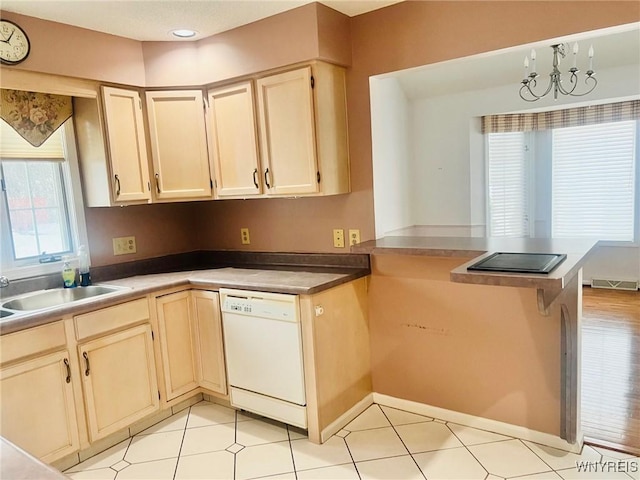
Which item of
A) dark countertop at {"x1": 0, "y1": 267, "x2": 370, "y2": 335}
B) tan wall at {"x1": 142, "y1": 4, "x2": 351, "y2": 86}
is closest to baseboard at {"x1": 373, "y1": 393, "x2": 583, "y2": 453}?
dark countertop at {"x1": 0, "y1": 267, "x2": 370, "y2": 335}

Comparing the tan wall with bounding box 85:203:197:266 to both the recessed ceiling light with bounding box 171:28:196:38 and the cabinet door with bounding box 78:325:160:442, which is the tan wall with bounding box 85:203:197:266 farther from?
the recessed ceiling light with bounding box 171:28:196:38

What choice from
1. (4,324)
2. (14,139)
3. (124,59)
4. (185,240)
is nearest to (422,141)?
(185,240)

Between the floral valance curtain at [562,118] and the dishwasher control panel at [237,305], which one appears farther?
the floral valance curtain at [562,118]

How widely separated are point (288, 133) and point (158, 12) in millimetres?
925

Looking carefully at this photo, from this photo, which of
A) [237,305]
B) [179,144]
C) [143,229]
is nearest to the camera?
[237,305]

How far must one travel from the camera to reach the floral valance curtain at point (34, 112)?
2.46 meters

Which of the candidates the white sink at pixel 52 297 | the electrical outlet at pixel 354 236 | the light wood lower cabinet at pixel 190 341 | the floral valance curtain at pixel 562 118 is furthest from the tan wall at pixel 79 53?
the floral valance curtain at pixel 562 118

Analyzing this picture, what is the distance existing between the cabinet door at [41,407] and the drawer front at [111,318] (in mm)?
148

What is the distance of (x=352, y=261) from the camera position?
9.12 ft

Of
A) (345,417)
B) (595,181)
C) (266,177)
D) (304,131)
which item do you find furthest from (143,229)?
(595,181)

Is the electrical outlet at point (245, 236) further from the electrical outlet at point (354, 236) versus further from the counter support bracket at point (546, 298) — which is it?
the counter support bracket at point (546, 298)

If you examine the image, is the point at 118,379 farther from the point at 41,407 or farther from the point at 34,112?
the point at 34,112

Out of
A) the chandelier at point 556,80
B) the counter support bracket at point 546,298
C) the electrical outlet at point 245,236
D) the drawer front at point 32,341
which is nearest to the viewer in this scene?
the counter support bracket at point 546,298

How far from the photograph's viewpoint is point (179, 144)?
292cm
